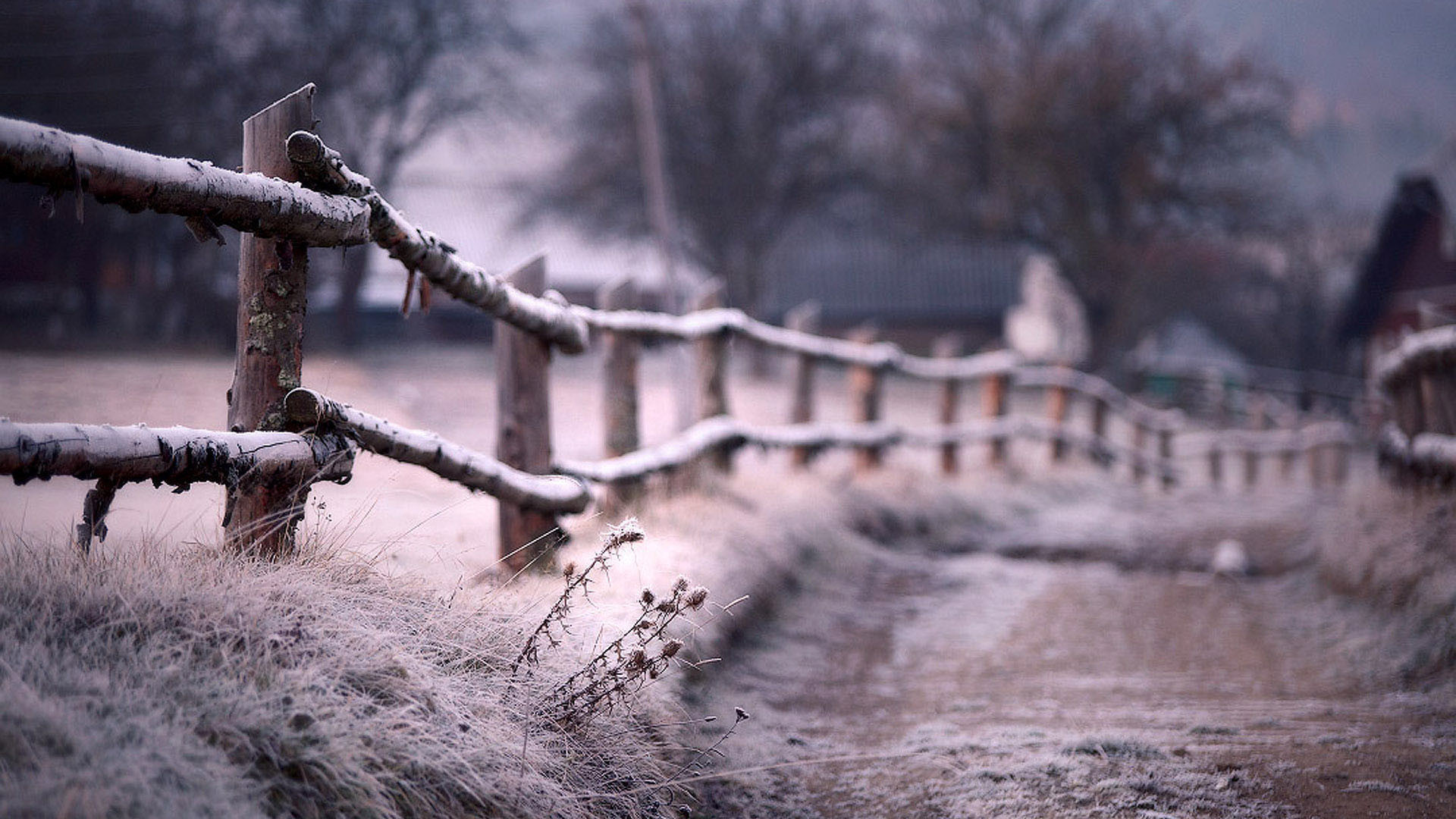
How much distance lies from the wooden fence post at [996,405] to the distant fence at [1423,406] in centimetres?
409

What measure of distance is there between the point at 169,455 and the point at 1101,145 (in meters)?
23.6

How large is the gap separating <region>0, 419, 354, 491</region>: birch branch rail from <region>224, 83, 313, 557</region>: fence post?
0.25 ft

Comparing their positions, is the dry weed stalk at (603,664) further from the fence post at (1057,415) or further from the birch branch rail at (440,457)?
the fence post at (1057,415)

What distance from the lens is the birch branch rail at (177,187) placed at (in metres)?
1.76

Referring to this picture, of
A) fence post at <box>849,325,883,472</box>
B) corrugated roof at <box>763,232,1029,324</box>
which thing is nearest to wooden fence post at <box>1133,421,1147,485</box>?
fence post at <box>849,325,883,472</box>

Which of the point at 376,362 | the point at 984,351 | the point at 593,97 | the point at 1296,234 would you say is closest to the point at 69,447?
the point at 984,351

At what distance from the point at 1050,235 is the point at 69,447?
24641 millimetres

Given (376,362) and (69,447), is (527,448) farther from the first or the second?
(376,362)

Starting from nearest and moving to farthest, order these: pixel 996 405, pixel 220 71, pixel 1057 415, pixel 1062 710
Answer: pixel 1062 710, pixel 996 405, pixel 1057 415, pixel 220 71

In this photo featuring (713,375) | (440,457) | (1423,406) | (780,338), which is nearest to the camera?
(440,457)

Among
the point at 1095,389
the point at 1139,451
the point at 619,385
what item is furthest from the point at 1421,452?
the point at 1139,451

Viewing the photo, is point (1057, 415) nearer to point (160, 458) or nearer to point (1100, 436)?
point (1100, 436)

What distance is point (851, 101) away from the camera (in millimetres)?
26016

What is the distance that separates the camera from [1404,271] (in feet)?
81.6
